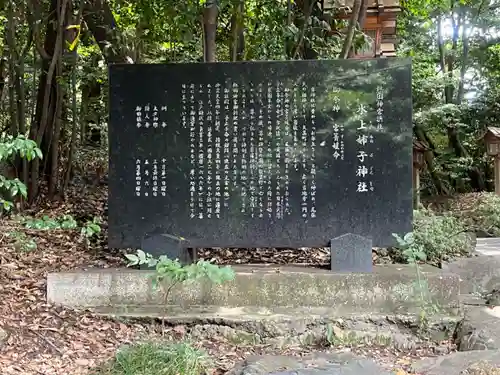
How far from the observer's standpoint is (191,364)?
3.65 metres

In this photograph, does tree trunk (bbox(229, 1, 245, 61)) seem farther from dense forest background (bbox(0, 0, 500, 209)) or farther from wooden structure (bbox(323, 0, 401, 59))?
wooden structure (bbox(323, 0, 401, 59))

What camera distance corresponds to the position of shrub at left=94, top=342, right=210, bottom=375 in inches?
140

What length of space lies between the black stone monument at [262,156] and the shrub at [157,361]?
4.55 feet

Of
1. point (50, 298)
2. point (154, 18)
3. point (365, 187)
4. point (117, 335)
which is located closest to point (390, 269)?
point (365, 187)

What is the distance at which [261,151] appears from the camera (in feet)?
16.7

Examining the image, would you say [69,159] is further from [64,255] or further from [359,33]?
[359,33]

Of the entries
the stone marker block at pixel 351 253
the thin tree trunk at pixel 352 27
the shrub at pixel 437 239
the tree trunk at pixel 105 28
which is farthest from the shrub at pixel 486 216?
the tree trunk at pixel 105 28

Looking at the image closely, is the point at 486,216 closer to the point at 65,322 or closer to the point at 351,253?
the point at 351,253

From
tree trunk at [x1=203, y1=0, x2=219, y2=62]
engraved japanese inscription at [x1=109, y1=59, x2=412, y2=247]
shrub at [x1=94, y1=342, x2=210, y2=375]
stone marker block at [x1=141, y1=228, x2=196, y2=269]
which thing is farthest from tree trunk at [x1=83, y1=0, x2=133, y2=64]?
shrub at [x1=94, y1=342, x2=210, y2=375]

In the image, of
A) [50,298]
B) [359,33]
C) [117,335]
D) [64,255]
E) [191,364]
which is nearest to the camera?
[191,364]

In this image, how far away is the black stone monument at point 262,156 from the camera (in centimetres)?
500

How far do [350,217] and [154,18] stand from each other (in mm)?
3690

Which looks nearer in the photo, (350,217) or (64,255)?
(350,217)

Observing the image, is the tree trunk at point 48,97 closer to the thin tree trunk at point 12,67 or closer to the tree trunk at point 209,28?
the thin tree trunk at point 12,67
